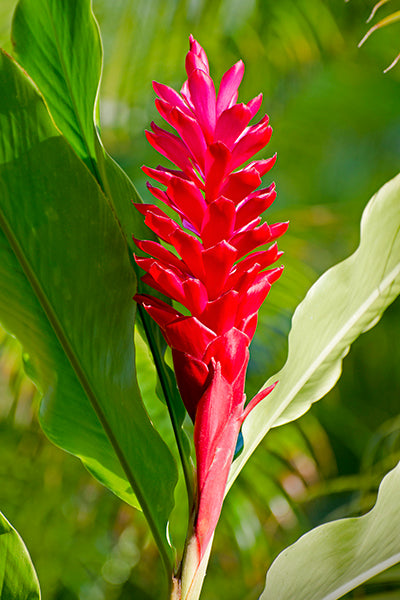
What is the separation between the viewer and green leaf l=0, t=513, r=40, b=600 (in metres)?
0.42

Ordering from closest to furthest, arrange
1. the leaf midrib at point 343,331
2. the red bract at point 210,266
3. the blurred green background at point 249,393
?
the red bract at point 210,266 < the leaf midrib at point 343,331 < the blurred green background at point 249,393

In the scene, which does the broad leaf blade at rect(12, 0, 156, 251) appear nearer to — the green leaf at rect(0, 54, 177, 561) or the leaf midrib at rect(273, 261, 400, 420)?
the green leaf at rect(0, 54, 177, 561)

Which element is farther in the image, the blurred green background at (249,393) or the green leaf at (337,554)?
the blurred green background at (249,393)

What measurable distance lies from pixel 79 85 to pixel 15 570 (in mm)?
348

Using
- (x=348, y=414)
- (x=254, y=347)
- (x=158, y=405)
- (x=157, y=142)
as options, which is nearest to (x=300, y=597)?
(x=158, y=405)

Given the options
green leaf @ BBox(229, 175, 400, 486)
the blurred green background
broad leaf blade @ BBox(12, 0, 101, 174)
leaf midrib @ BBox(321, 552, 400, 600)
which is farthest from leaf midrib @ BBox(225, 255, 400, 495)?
the blurred green background

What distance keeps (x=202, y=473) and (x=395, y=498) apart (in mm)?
131

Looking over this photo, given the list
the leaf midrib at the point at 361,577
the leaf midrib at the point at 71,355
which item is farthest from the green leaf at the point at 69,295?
the leaf midrib at the point at 361,577

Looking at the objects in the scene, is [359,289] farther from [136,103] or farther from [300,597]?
[136,103]

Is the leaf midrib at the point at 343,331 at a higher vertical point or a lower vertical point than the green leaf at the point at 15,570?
higher

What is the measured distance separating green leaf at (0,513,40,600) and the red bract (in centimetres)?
13

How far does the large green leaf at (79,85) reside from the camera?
1.41 feet

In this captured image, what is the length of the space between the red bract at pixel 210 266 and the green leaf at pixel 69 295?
33 mm

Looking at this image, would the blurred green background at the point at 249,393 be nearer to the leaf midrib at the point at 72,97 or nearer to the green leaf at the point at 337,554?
the green leaf at the point at 337,554
